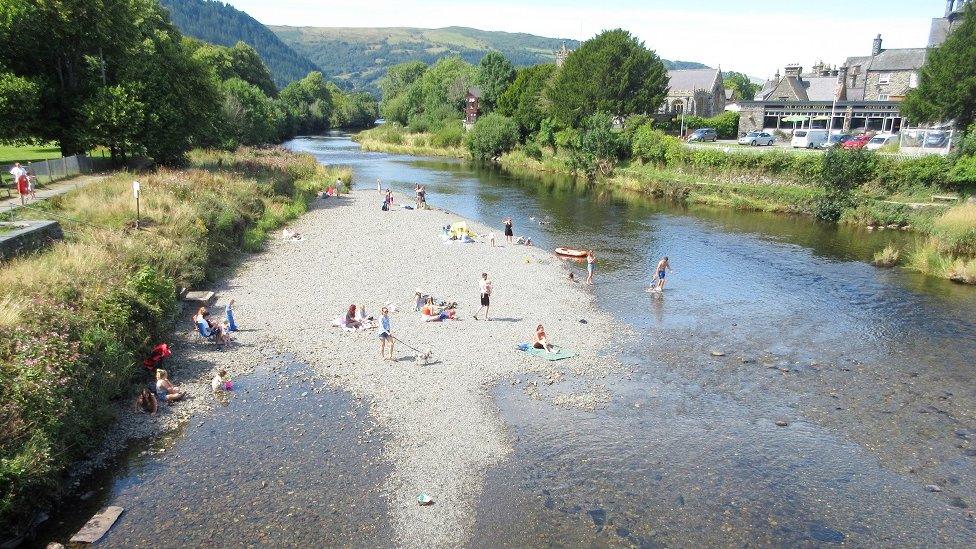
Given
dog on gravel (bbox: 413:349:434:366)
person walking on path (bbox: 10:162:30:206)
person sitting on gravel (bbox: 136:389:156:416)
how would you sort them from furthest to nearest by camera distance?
1. person walking on path (bbox: 10:162:30:206)
2. dog on gravel (bbox: 413:349:434:366)
3. person sitting on gravel (bbox: 136:389:156:416)

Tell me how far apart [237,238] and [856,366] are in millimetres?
29643

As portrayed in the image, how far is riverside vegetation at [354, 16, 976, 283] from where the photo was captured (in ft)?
138

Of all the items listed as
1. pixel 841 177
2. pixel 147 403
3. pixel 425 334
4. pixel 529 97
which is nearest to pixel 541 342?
pixel 425 334

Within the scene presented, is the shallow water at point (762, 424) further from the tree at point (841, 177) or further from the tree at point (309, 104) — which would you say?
the tree at point (309, 104)

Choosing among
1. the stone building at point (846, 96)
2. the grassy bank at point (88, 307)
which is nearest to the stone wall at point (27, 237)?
the grassy bank at point (88, 307)

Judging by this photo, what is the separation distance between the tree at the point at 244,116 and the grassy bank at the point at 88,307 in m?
31.5

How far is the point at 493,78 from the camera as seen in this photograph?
106562 millimetres

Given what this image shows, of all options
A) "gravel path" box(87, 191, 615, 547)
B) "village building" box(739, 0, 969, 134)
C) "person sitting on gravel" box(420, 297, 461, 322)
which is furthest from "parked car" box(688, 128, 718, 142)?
"person sitting on gravel" box(420, 297, 461, 322)

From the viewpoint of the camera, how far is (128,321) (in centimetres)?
1758

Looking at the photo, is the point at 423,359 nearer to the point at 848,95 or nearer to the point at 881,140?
the point at 881,140

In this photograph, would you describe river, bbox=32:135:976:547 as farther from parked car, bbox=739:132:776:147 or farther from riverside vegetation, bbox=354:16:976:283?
parked car, bbox=739:132:776:147

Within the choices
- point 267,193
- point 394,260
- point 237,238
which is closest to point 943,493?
point 394,260

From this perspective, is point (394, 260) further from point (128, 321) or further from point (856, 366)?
point (856, 366)

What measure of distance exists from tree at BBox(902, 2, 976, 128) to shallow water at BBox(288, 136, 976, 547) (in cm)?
2728
